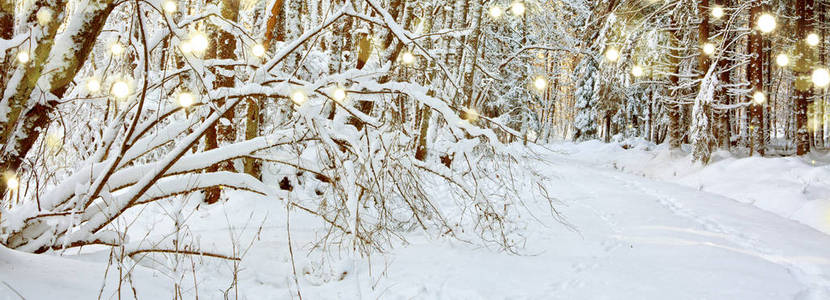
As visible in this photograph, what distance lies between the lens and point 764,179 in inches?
376

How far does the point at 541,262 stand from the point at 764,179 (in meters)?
7.88

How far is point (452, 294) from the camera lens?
149 inches

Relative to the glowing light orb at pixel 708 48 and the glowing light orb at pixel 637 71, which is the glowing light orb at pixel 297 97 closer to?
the glowing light orb at pixel 708 48

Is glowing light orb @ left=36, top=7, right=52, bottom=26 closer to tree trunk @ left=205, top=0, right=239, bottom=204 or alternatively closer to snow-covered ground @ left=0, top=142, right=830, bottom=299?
snow-covered ground @ left=0, top=142, right=830, bottom=299

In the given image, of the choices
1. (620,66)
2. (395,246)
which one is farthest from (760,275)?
(620,66)

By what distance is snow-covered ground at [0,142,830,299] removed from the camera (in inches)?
136

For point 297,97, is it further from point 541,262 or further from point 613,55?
point 613,55

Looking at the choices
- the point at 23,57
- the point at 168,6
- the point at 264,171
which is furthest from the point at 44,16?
the point at 264,171

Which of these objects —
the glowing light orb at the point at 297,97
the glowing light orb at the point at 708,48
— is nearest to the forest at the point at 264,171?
the glowing light orb at the point at 297,97

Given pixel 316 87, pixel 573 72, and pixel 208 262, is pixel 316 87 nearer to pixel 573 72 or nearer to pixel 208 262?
pixel 208 262

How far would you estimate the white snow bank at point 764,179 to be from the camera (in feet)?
25.0

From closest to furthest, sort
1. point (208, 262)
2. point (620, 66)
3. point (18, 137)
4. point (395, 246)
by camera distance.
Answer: point (18, 137) → point (208, 262) → point (395, 246) → point (620, 66)

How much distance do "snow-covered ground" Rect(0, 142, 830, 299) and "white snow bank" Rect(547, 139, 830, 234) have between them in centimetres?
6

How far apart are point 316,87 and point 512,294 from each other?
8.03 feet
